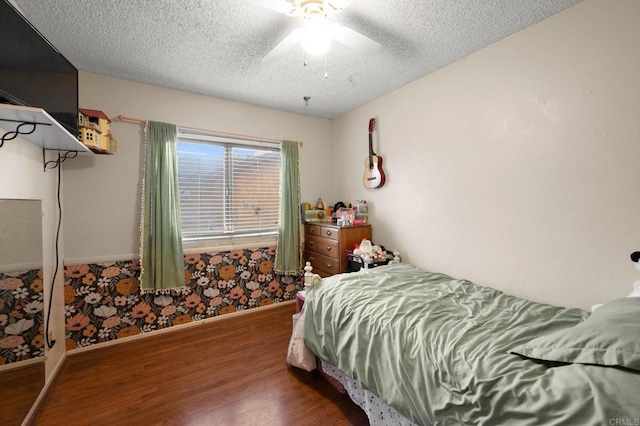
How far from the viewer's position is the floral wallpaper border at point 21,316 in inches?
53.1

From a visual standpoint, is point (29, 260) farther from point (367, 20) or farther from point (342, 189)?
point (342, 189)

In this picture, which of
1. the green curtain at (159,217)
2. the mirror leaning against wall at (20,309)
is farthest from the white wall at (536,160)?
the mirror leaning against wall at (20,309)

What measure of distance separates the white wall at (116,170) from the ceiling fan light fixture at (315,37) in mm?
1785

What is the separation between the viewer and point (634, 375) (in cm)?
80

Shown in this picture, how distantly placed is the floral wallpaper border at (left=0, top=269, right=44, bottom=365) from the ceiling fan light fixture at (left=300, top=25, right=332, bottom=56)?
201 centimetres

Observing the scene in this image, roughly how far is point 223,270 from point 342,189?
1.83m

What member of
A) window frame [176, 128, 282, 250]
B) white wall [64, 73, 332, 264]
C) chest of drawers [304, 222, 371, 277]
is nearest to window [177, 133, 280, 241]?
window frame [176, 128, 282, 250]

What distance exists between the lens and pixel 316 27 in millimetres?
1425

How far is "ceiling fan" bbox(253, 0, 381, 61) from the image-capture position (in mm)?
1362

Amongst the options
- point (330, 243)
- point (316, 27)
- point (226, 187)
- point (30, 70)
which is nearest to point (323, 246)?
point (330, 243)

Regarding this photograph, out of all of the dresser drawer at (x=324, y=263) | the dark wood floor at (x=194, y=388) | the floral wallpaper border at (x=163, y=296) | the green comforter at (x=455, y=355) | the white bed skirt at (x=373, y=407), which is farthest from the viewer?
the dresser drawer at (x=324, y=263)

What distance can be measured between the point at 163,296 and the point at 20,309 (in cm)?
120
